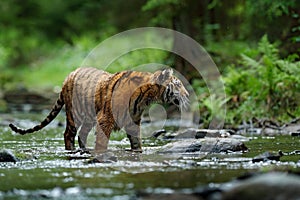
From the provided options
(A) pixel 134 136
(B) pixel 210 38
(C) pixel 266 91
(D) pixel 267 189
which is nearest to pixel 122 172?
(A) pixel 134 136

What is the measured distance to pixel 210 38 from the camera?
55.3ft

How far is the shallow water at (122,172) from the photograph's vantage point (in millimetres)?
5227

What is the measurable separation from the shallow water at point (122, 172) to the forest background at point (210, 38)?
139 inches

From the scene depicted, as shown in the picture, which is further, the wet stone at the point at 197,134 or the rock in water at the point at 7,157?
the wet stone at the point at 197,134

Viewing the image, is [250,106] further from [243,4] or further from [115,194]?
[115,194]

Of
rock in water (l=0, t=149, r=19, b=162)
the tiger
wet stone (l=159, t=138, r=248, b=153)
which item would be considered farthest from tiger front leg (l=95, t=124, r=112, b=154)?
rock in water (l=0, t=149, r=19, b=162)

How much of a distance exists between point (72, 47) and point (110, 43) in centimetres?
607

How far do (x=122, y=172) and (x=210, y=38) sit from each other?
35.9ft

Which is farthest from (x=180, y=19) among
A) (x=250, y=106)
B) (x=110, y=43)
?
(x=110, y=43)

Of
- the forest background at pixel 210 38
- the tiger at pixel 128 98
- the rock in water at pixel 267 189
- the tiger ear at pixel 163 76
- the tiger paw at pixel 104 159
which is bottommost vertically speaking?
the rock in water at pixel 267 189

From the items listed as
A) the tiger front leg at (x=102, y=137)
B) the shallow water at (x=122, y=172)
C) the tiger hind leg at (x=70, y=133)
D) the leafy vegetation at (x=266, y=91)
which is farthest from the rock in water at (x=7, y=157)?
the leafy vegetation at (x=266, y=91)

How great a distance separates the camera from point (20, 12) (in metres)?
29.9

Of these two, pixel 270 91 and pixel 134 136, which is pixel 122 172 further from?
pixel 270 91

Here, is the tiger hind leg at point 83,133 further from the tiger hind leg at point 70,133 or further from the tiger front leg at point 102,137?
the tiger front leg at point 102,137
